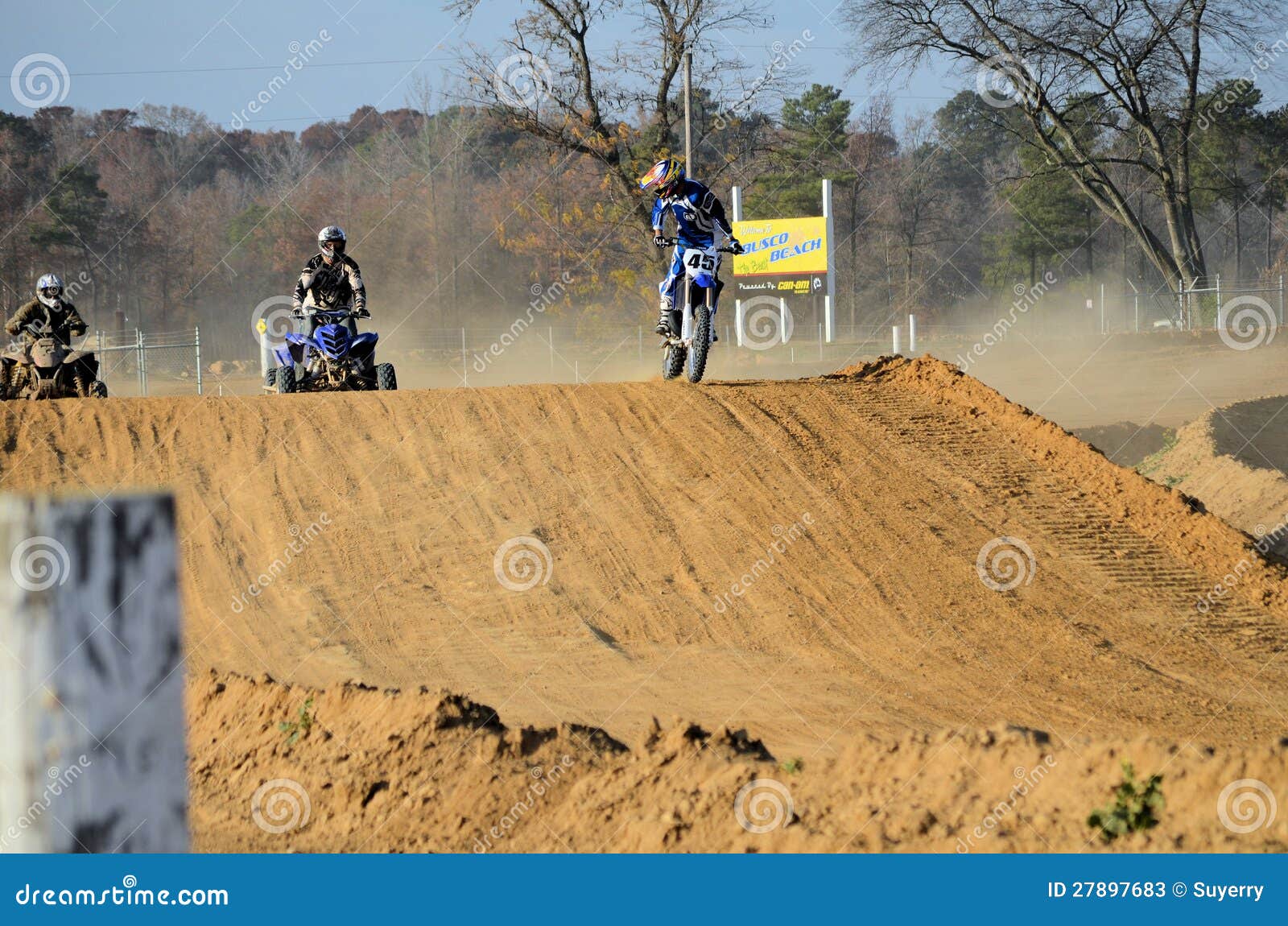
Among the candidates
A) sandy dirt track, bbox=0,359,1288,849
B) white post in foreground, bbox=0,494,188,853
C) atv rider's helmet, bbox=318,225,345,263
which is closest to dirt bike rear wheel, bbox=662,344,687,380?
sandy dirt track, bbox=0,359,1288,849

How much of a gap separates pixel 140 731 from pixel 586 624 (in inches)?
119

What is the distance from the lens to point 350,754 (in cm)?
612

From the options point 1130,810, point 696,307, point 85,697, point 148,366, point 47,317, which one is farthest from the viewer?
point 148,366

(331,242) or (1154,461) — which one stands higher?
(331,242)

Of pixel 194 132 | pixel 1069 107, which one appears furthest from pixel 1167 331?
pixel 194 132

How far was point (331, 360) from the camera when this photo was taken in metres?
14.2

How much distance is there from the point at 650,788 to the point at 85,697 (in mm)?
3831

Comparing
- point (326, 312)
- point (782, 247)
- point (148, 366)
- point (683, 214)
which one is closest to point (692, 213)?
point (683, 214)

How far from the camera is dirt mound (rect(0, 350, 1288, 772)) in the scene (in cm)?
759

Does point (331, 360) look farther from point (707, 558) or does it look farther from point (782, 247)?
point (782, 247)

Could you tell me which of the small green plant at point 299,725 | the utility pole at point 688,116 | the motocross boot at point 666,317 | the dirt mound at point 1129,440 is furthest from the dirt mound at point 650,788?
the utility pole at point 688,116

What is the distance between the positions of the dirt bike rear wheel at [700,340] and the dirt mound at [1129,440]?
29.8ft

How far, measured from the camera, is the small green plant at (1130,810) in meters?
4.30

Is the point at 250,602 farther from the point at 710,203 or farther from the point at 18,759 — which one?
the point at 710,203
